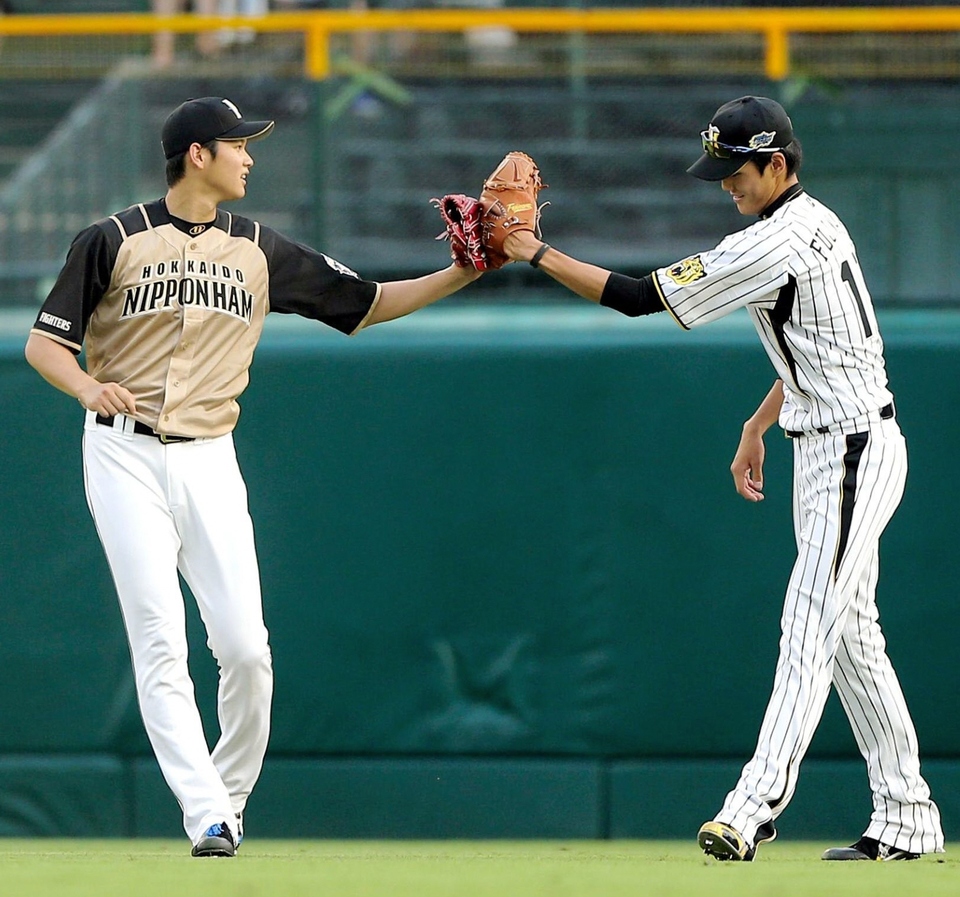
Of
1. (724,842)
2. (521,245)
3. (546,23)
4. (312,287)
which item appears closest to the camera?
(724,842)

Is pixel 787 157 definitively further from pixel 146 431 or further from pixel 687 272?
pixel 146 431

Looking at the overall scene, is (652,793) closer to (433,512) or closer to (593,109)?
(433,512)

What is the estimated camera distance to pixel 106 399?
13.3 feet

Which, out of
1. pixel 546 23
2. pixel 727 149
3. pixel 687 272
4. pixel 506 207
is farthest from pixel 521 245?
pixel 546 23

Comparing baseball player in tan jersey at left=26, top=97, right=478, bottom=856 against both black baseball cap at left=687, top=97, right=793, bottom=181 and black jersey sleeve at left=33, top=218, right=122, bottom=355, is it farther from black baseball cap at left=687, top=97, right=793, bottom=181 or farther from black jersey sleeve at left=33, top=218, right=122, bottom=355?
black baseball cap at left=687, top=97, right=793, bottom=181

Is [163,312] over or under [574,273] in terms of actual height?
under

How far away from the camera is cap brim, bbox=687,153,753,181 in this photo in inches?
163

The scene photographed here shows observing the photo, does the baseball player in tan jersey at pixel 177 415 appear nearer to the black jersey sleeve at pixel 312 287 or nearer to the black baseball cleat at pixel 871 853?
the black jersey sleeve at pixel 312 287

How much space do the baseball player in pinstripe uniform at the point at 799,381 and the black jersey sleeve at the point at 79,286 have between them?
3.53 ft

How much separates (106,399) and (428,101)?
2456 millimetres

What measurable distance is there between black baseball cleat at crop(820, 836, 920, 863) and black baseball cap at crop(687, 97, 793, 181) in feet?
6.05

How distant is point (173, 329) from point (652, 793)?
2.48 meters

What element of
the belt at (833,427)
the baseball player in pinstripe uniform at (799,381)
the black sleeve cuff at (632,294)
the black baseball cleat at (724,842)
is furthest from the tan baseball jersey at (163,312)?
the black baseball cleat at (724,842)

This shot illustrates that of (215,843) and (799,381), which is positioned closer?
(215,843)
